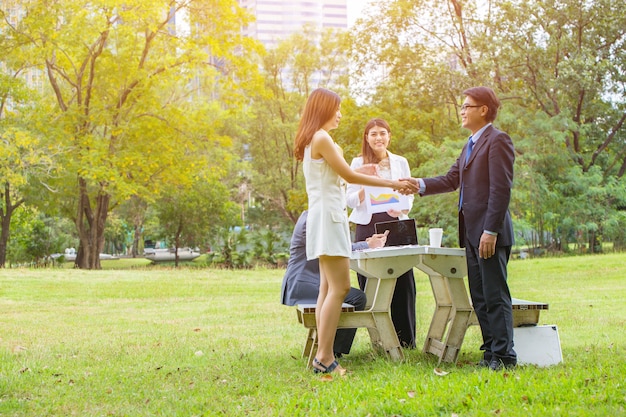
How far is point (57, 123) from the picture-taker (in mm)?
23312

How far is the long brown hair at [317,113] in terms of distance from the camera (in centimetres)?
511

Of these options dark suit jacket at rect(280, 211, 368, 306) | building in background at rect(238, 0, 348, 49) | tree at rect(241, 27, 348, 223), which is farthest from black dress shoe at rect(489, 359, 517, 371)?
building in background at rect(238, 0, 348, 49)

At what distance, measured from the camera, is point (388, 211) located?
6.02 m

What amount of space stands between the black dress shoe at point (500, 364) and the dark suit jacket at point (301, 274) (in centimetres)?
136

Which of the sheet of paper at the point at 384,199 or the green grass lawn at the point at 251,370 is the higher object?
the sheet of paper at the point at 384,199

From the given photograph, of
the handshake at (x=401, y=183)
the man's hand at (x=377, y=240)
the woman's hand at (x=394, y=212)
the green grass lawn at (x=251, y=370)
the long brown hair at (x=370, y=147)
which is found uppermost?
the long brown hair at (x=370, y=147)

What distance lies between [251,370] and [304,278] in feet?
2.67

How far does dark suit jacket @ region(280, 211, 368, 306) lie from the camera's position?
5.78m

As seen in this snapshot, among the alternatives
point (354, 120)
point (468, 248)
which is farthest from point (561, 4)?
point (468, 248)

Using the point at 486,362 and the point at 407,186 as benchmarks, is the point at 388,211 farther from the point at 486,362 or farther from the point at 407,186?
the point at 486,362

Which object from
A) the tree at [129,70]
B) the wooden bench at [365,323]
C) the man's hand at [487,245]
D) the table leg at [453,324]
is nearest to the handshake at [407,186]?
the table leg at [453,324]

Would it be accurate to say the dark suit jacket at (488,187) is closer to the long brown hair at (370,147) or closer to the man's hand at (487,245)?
the man's hand at (487,245)

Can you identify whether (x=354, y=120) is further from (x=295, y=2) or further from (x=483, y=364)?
(x=295, y=2)

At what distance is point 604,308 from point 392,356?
17.7 feet
